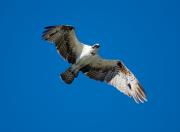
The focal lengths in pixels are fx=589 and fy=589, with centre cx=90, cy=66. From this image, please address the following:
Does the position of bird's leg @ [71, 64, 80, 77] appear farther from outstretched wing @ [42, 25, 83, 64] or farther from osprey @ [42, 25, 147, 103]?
outstretched wing @ [42, 25, 83, 64]

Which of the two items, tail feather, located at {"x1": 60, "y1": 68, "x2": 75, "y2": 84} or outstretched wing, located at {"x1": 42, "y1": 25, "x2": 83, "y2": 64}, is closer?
outstretched wing, located at {"x1": 42, "y1": 25, "x2": 83, "y2": 64}

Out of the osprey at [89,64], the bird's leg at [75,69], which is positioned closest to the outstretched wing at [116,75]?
the osprey at [89,64]

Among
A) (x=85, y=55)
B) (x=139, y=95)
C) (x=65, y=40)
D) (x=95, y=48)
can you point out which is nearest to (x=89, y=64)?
(x=85, y=55)

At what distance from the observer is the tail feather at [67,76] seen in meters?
19.0

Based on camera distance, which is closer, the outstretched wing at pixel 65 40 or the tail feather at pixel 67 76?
the outstretched wing at pixel 65 40

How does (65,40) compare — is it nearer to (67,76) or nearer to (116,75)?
(67,76)

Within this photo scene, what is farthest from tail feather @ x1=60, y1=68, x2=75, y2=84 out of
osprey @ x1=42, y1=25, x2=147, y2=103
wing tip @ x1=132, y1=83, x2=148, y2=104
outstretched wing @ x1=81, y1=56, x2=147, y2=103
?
wing tip @ x1=132, y1=83, x2=148, y2=104

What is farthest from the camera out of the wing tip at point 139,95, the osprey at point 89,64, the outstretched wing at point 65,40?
the wing tip at point 139,95

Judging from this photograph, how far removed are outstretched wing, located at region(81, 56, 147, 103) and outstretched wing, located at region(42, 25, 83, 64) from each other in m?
0.74

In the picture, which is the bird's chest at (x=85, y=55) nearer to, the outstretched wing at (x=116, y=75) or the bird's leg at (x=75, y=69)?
the bird's leg at (x=75, y=69)

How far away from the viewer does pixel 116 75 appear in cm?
2012

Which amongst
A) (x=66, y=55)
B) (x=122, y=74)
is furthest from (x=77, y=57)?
(x=122, y=74)

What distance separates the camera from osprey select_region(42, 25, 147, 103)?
18953 millimetres

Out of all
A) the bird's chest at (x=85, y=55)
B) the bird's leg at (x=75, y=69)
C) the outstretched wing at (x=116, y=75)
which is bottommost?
the bird's leg at (x=75, y=69)
